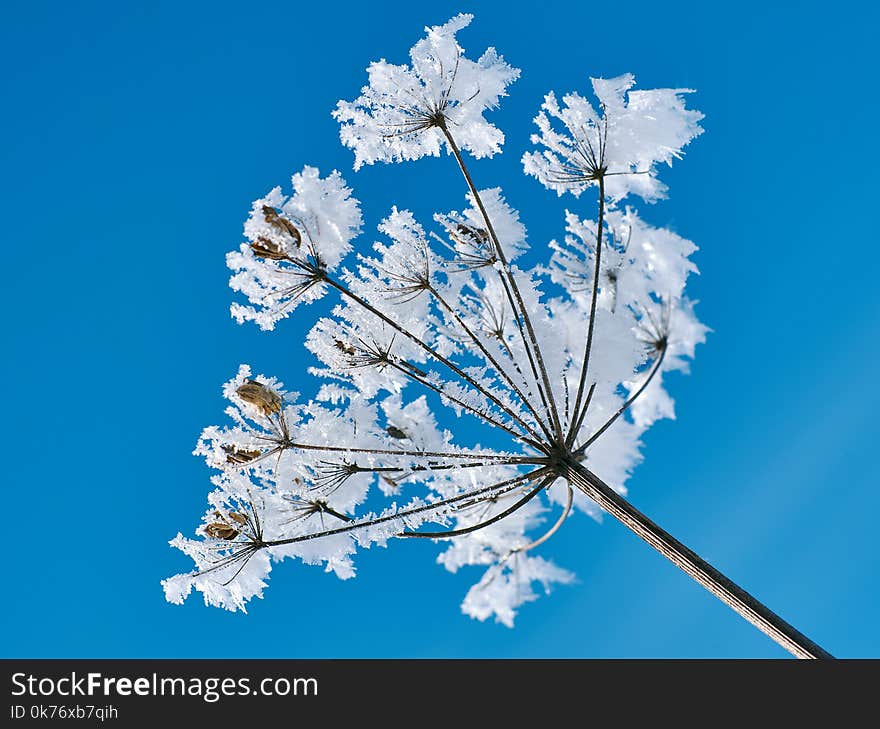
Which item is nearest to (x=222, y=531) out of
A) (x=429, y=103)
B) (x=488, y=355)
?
(x=488, y=355)

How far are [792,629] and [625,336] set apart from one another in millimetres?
2821

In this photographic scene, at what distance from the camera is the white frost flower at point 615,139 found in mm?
5684

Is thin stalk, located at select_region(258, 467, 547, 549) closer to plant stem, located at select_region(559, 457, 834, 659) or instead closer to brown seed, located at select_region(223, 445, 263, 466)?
plant stem, located at select_region(559, 457, 834, 659)

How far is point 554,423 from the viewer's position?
5.76 metres

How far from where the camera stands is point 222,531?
590 centimetres

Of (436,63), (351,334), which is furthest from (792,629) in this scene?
(436,63)

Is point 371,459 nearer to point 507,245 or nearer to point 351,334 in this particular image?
point 351,334

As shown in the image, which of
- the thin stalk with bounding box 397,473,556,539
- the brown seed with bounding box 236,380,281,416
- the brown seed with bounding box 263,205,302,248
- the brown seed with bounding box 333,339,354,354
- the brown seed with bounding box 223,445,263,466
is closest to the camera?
the brown seed with bounding box 263,205,302,248

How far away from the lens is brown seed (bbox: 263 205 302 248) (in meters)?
5.42

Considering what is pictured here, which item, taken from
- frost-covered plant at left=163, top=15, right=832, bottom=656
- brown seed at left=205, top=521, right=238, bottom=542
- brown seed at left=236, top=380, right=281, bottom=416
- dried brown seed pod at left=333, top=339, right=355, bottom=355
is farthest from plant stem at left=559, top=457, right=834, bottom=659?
brown seed at left=205, top=521, right=238, bottom=542

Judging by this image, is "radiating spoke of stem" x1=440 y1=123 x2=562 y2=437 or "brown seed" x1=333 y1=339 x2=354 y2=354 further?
"brown seed" x1=333 y1=339 x2=354 y2=354

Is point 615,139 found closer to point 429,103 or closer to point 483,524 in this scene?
point 429,103

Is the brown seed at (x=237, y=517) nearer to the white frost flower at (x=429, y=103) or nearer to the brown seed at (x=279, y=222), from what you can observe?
the brown seed at (x=279, y=222)

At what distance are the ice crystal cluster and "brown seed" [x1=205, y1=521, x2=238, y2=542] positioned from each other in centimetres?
2
